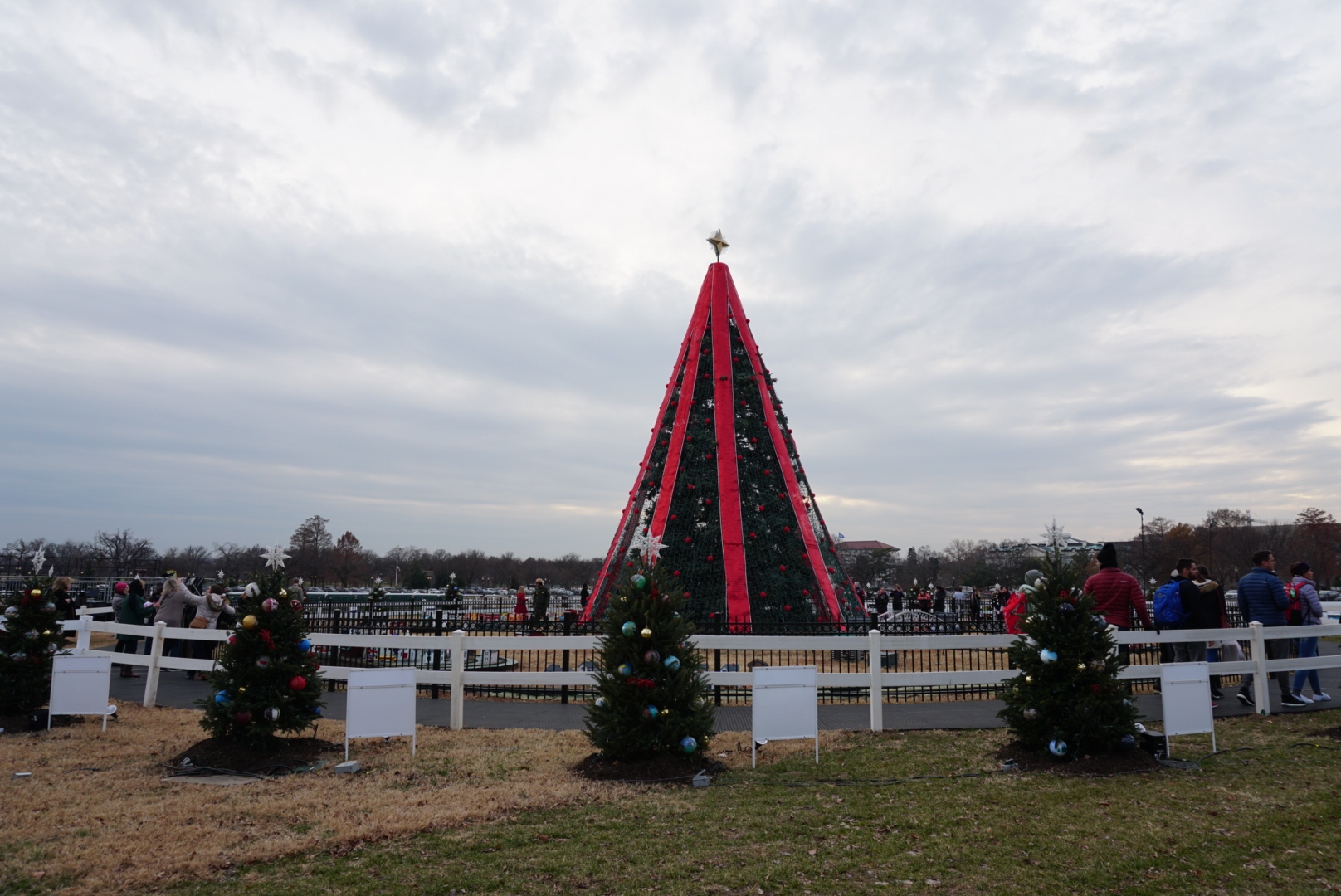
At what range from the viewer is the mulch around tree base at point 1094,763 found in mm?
6766

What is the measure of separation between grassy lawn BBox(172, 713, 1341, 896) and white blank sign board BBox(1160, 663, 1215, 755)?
0.38m

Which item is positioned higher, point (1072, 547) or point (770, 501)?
point (770, 501)

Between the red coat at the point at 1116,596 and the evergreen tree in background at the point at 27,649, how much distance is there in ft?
41.9

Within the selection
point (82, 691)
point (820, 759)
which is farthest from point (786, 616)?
point (82, 691)

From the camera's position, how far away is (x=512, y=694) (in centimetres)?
1157

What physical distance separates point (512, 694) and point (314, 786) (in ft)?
16.5

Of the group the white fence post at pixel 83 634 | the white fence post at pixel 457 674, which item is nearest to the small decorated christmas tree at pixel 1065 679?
the white fence post at pixel 457 674

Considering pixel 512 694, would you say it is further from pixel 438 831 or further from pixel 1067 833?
pixel 1067 833

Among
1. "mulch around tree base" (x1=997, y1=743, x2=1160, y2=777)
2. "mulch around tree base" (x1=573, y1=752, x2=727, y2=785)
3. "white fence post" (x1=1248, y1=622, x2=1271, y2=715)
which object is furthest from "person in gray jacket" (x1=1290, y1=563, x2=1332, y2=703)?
"mulch around tree base" (x1=573, y1=752, x2=727, y2=785)

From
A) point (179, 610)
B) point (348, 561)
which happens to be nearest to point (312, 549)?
point (348, 561)

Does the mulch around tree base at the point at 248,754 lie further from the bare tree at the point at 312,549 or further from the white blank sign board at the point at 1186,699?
the bare tree at the point at 312,549

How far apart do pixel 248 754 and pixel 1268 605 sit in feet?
40.6

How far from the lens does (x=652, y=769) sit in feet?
22.6

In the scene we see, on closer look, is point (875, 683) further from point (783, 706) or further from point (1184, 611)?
point (1184, 611)
